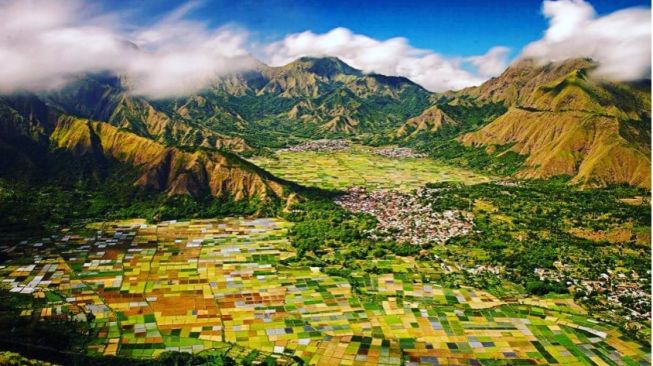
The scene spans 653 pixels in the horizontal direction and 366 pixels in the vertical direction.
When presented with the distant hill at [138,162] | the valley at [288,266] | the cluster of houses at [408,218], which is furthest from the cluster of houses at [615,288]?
the distant hill at [138,162]

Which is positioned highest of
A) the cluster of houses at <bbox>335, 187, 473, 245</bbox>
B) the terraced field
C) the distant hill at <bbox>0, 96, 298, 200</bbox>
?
the distant hill at <bbox>0, 96, 298, 200</bbox>

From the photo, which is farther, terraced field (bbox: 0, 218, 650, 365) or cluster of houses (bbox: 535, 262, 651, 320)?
cluster of houses (bbox: 535, 262, 651, 320)

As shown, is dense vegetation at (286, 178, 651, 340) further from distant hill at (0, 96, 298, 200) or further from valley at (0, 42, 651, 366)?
distant hill at (0, 96, 298, 200)

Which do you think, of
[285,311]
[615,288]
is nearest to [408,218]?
[615,288]

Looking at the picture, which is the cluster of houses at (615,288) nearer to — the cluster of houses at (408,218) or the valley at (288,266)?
the valley at (288,266)

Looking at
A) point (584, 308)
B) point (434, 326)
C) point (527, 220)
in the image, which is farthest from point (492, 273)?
point (527, 220)

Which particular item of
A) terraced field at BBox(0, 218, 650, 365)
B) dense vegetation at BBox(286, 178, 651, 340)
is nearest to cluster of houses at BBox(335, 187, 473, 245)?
dense vegetation at BBox(286, 178, 651, 340)
